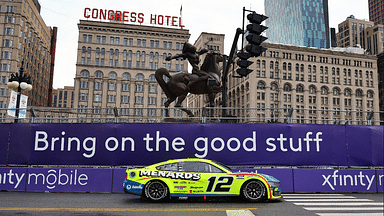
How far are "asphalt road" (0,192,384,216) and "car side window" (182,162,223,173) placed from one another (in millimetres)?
889

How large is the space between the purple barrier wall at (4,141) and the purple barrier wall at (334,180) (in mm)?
10235

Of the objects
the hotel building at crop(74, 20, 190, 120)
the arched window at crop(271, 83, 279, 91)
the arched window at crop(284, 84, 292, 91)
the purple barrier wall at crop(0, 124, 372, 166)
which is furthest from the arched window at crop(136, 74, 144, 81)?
the purple barrier wall at crop(0, 124, 372, 166)

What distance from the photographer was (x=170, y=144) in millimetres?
10961

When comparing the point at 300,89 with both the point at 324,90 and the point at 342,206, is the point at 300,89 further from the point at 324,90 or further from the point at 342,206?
the point at 342,206

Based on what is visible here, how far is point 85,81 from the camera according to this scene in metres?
83.8

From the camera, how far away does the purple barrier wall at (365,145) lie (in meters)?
11.1

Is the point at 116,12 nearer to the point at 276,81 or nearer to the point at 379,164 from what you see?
the point at 276,81

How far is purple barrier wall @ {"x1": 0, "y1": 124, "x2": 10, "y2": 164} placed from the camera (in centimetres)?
1090

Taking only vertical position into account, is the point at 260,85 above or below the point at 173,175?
above

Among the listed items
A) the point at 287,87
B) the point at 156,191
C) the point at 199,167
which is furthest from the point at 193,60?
the point at 287,87

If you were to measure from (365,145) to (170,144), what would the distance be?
23.0 feet

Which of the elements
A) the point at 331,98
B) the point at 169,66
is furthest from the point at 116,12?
the point at 331,98

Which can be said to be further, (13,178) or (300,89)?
(300,89)

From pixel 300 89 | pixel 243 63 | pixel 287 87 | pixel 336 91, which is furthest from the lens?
pixel 336 91
